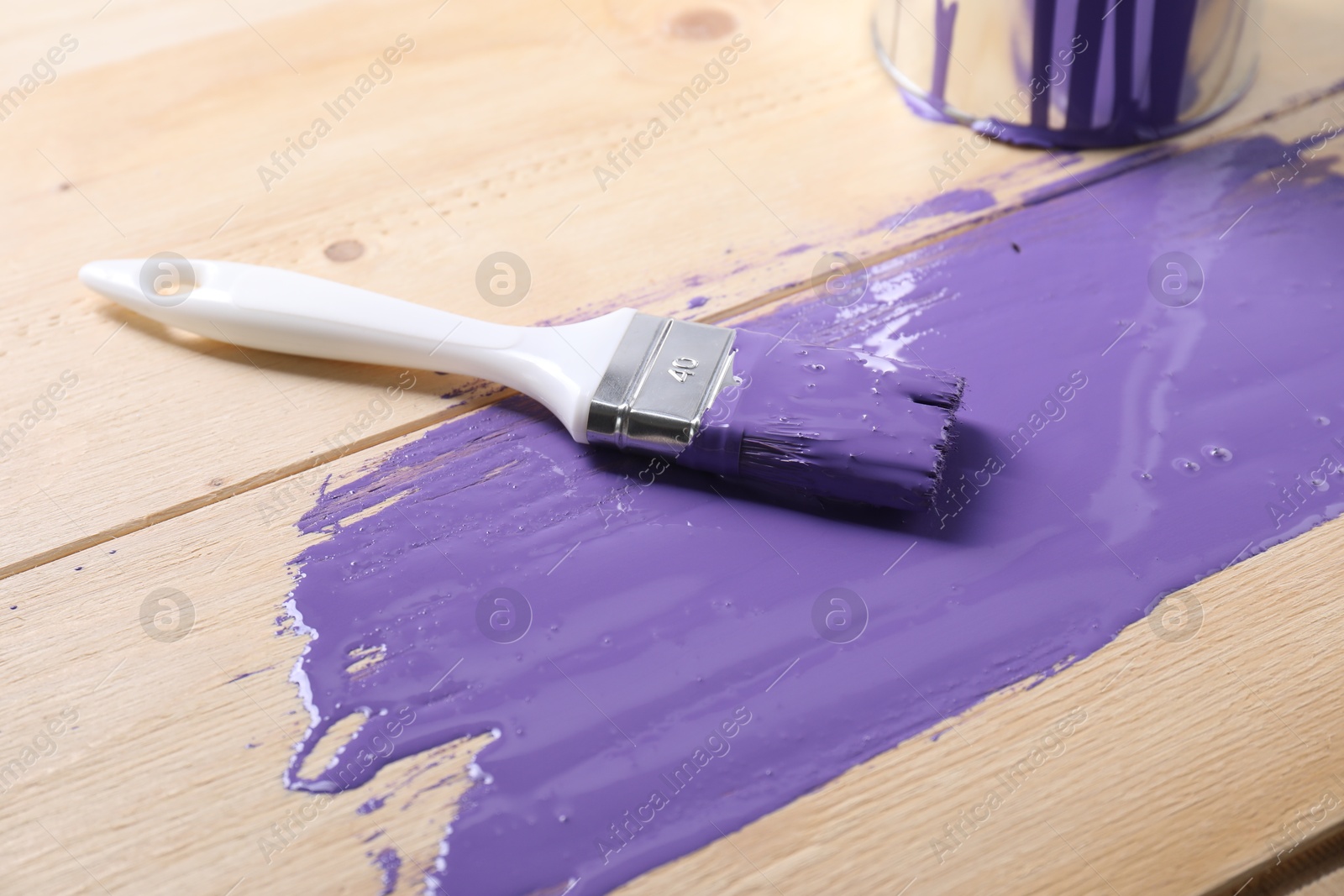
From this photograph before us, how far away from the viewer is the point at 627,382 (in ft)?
2.93

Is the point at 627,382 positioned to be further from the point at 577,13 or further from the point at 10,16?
the point at 10,16

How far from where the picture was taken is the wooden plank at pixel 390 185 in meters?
0.96

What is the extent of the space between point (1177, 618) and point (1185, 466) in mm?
143

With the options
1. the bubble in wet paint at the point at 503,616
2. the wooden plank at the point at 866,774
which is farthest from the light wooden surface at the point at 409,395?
the bubble in wet paint at the point at 503,616

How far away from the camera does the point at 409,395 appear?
98cm

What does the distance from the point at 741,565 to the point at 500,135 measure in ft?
1.93

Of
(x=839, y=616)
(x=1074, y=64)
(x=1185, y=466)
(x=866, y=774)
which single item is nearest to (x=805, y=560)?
(x=839, y=616)

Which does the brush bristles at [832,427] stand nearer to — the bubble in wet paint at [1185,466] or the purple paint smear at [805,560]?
the purple paint smear at [805,560]

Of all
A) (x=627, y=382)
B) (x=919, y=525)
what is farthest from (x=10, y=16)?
(x=919, y=525)

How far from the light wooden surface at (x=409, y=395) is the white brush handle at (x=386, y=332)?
46mm

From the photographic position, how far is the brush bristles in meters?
0.83

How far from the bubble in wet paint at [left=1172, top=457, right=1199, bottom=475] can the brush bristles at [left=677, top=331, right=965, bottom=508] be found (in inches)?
7.3

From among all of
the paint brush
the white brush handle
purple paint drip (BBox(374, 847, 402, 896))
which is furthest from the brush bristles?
purple paint drip (BBox(374, 847, 402, 896))

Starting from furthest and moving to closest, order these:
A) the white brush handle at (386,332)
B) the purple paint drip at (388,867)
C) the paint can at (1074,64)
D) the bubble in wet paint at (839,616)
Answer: the paint can at (1074,64) → the white brush handle at (386,332) → the bubble in wet paint at (839,616) → the purple paint drip at (388,867)
